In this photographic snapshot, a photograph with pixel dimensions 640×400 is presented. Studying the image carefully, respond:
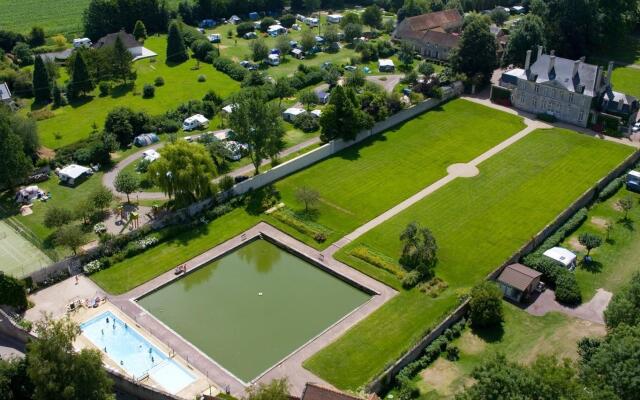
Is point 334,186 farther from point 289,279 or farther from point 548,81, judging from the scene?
point 548,81

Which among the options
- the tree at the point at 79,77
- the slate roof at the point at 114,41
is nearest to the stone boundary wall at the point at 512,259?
the tree at the point at 79,77

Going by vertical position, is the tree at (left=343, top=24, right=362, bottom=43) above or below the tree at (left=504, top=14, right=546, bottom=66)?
below

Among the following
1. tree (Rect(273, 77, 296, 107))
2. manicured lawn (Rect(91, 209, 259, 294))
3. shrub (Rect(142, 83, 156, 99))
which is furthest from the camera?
shrub (Rect(142, 83, 156, 99))

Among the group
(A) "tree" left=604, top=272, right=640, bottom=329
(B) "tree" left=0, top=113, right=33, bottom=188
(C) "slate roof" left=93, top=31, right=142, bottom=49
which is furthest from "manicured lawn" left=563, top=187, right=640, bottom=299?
(C) "slate roof" left=93, top=31, right=142, bottom=49

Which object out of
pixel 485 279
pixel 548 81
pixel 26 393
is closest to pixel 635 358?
pixel 485 279

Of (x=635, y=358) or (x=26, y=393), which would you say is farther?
(x=26, y=393)

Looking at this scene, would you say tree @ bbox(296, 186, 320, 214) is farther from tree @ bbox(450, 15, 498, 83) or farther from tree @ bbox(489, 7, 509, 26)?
tree @ bbox(489, 7, 509, 26)
